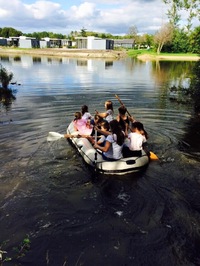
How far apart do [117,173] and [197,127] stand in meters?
6.26

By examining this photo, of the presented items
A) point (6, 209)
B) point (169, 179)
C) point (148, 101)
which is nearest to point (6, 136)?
point (6, 209)

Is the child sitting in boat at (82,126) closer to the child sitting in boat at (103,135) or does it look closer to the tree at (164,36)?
the child sitting in boat at (103,135)

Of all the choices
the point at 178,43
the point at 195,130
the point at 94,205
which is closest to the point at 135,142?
the point at 94,205

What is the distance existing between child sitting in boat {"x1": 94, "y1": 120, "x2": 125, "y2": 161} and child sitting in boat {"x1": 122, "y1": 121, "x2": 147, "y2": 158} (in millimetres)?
412

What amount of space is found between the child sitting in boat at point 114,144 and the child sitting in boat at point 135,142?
16.2 inches

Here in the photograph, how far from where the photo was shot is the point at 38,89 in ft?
64.6

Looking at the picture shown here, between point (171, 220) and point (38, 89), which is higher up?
point (38, 89)

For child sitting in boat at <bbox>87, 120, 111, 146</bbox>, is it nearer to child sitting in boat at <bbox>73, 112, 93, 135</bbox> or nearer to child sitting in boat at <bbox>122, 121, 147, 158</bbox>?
child sitting in boat at <bbox>73, 112, 93, 135</bbox>

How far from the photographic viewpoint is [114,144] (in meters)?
6.83

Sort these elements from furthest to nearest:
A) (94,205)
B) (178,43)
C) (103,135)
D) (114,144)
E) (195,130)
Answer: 1. (178,43)
2. (195,130)
3. (103,135)
4. (114,144)
5. (94,205)

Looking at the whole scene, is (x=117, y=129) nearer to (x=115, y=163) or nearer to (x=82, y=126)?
(x=115, y=163)

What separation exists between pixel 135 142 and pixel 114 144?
720mm

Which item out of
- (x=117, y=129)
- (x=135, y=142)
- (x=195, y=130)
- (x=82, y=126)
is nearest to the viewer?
(x=117, y=129)

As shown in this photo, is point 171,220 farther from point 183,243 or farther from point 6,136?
point 6,136
